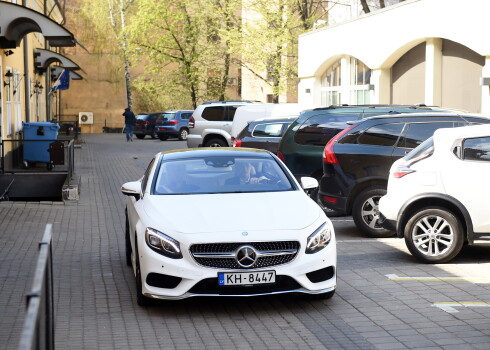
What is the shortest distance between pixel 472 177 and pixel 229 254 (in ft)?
12.3

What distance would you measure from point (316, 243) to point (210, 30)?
162 ft

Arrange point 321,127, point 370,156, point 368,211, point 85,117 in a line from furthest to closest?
point 85,117 < point 321,127 < point 370,156 < point 368,211

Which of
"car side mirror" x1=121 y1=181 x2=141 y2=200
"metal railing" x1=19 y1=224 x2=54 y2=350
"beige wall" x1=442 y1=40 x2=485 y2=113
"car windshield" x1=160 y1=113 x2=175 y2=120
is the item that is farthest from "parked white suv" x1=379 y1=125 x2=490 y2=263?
"car windshield" x1=160 y1=113 x2=175 y2=120

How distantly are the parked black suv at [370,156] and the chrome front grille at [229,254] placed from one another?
4990 millimetres

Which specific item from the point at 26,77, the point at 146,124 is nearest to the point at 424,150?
the point at 26,77

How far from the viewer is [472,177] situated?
10148mm

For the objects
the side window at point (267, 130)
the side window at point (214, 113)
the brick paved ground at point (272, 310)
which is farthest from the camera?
the side window at point (214, 113)

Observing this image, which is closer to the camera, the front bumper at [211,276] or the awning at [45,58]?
the front bumper at [211,276]

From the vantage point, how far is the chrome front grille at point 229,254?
25.0 ft

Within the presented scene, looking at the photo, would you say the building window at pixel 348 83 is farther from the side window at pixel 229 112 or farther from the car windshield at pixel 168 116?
the car windshield at pixel 168 116

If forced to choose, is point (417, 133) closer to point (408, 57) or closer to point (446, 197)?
point (446, 197)

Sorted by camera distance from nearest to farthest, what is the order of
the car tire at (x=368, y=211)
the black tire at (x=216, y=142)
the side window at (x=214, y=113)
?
the car tire at (x=368, y=211)
the black tire at (x=216, y=142)
the side window at (x=214, y=113)

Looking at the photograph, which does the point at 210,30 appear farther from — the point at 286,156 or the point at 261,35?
the point at 286,156

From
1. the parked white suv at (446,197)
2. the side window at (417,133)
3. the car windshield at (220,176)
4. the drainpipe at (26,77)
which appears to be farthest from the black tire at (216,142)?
the car windshield at (220,176)
